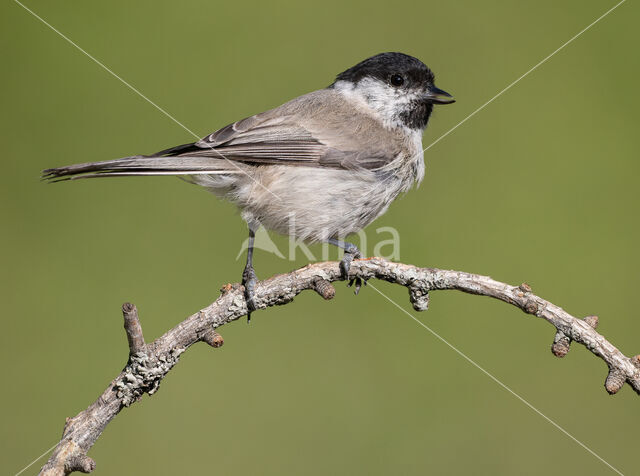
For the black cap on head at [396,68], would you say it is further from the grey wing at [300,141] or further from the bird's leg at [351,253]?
the bird's leg at [351,253]

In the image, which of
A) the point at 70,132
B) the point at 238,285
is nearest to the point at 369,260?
the point at 238,285

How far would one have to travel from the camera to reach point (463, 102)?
4164 mm

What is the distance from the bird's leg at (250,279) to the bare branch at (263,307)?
2 centimetres

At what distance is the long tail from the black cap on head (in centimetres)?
93

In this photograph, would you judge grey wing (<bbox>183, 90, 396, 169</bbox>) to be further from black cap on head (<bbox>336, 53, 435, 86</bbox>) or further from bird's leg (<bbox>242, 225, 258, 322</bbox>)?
bird's leg (<bbox>242, 225, 258, 322</bbox>)

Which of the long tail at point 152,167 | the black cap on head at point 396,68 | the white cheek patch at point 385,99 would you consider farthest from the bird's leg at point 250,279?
the black cap on head at point 396,68

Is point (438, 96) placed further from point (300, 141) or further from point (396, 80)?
point (300, 141)

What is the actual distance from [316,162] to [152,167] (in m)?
0.79

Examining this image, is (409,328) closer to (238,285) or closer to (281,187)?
(281,187)

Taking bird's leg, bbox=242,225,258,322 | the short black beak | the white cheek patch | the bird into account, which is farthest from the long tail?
the short black beak

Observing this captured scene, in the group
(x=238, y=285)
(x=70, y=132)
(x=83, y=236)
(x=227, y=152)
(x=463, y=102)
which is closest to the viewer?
(x=238, y=285)

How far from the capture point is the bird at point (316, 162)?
2775mm

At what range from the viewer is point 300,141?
9.63ft

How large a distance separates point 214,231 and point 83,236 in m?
0.74
